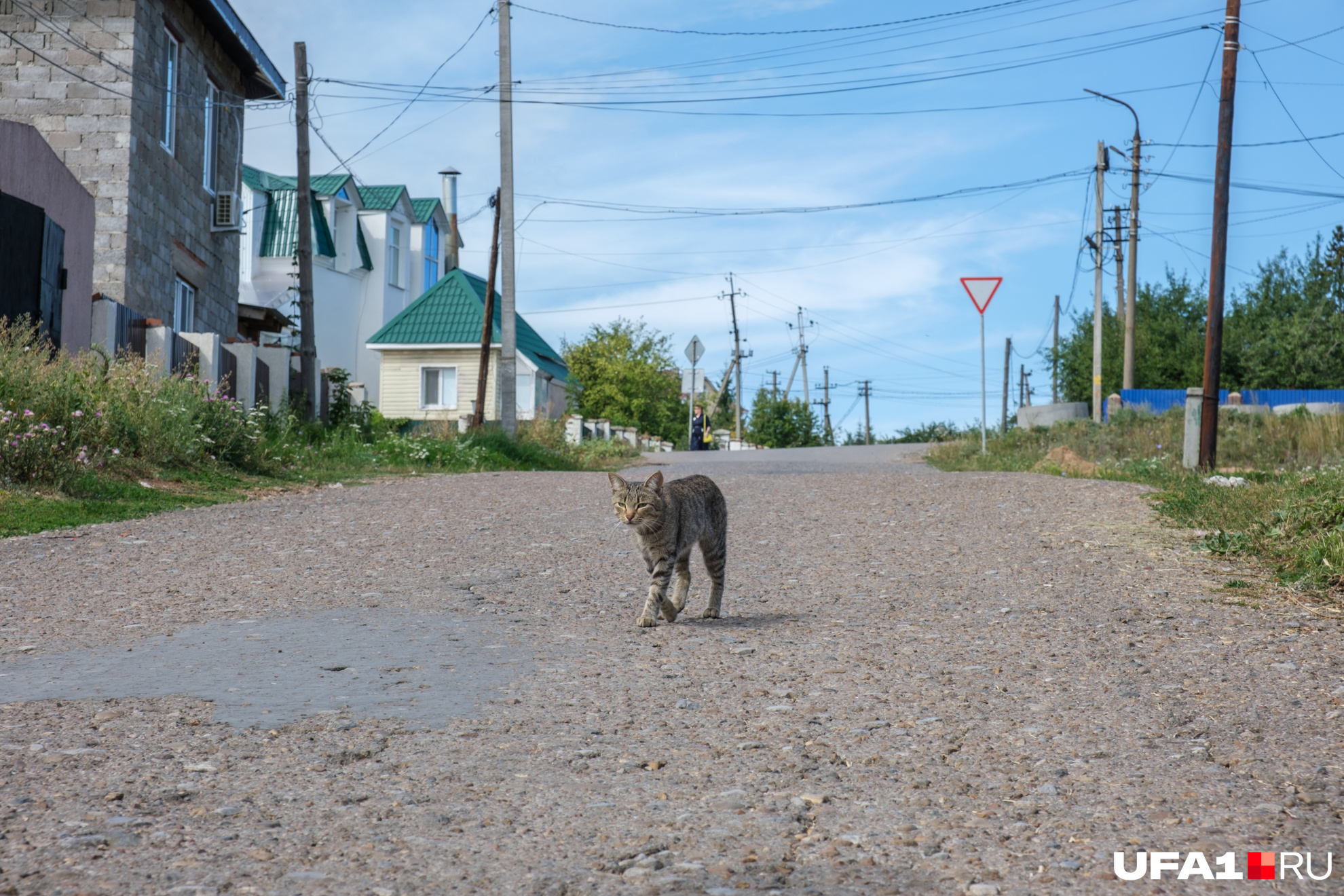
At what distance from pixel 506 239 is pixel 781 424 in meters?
36.8

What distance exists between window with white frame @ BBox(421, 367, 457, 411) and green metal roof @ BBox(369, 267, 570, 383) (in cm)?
119

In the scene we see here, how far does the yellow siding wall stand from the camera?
3950 cm

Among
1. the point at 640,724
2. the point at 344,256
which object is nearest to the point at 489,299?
the point at 344,256

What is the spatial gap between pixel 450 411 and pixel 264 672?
3495 centimetres

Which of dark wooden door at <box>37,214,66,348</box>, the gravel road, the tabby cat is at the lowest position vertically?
the gravel road

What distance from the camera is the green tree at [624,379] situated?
5412cm

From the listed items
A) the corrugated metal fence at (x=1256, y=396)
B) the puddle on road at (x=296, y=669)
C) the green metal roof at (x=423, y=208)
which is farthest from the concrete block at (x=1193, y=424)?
the green metal roof at (x=423, y=208)

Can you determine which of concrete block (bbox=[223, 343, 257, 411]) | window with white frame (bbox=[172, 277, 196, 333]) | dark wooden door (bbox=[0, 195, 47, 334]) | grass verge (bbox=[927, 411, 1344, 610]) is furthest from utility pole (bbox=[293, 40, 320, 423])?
grass verge (bbox=[927, 411, 1344, 610])

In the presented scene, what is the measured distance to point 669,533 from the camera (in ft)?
21.3

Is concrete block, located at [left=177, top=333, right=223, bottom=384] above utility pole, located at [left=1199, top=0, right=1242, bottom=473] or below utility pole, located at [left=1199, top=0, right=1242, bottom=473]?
below

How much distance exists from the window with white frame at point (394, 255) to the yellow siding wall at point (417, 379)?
4354mm

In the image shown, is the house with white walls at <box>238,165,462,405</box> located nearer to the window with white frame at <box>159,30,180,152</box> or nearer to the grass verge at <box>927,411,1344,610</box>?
the window with white frame at <box>159,30,180,152</box>

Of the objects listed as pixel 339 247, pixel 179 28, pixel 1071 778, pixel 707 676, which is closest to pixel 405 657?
pixel 707 676

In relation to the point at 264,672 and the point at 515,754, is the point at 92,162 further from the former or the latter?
the point at 515,754
